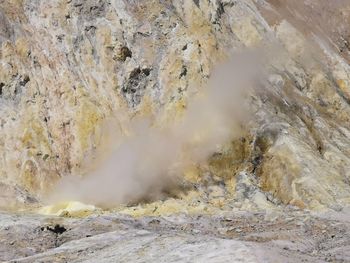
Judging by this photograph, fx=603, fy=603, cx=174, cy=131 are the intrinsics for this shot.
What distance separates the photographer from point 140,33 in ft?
149

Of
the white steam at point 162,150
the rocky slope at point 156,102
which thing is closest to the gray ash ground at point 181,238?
the rocky slope at point 156,102

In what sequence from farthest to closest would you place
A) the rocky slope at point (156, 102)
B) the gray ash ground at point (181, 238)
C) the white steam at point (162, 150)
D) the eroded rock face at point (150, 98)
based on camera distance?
the eroded rock face at point (150, 98) → the rocky slope at point (156, 102) → the white steam at point (162, 150) → the gray ash ground at point (181, 238)

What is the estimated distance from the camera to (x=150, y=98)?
42781 mm

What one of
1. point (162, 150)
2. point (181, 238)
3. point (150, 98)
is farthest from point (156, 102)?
point (181, 238)

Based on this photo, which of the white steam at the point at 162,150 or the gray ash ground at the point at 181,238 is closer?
the gray ash ground at the point at 181,238

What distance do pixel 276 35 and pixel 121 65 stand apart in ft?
55.3

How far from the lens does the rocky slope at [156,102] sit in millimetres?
37531

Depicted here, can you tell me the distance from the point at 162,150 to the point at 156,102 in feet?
13.6

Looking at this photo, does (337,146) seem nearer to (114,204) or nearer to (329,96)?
(329,96)

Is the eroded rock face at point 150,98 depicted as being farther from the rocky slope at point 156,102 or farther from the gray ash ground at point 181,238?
the gray ash ground at point 181,238

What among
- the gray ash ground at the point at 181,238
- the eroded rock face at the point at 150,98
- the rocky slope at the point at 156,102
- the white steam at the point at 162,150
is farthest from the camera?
the eroded rock face at the point at 150,98

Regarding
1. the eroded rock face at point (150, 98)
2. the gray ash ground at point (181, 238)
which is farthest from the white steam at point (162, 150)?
the gray ash ground at point (181, 238)

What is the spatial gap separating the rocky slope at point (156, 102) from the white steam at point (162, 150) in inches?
25.3

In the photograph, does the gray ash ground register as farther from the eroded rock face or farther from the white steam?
the white steam
